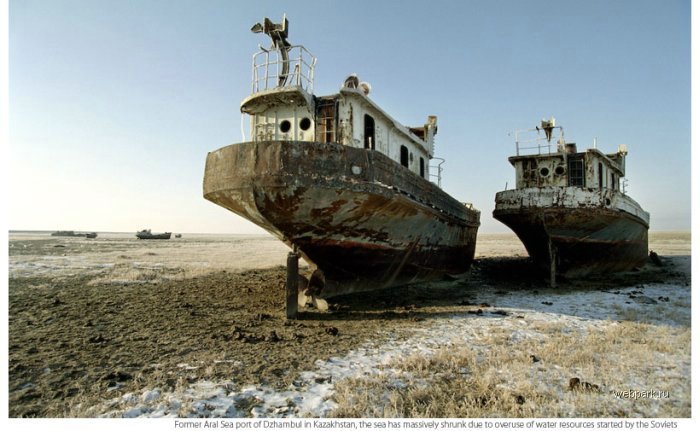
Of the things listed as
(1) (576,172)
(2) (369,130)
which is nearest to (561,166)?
(1) (576,172)

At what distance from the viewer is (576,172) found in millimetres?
13828

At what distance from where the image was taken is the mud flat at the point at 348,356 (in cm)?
374

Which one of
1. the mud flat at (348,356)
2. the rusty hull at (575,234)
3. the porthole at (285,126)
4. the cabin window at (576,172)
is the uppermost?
the porthole at (285,126)

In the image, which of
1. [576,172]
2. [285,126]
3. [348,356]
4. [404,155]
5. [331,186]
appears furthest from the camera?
[576,172]

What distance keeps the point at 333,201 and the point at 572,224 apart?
339 inches

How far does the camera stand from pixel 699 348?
16.1ft

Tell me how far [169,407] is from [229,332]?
2.57 meters

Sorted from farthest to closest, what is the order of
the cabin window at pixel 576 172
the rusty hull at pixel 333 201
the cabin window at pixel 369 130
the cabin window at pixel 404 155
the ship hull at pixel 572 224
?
the cabin window at pixel 576 172 → the ship hull at pixel 572 224 → the cabin window at pixel 404 155 → the cabin window at pixel 369 130 → the rusty hull at pixel 333 201

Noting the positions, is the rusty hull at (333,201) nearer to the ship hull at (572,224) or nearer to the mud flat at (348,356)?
the mud flat at (348,356)

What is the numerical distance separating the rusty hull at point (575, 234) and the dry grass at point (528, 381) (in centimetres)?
670

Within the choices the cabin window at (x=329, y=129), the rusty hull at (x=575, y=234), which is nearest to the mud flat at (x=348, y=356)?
the rusty hull at (x=575, y=234)

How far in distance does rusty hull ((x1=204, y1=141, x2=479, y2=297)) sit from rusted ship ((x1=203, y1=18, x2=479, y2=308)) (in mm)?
19

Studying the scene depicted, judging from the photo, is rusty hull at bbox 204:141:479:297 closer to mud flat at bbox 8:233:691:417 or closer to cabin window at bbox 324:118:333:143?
mud flat at bbox 8:233:691:417

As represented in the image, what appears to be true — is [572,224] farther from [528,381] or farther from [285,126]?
[528,381]
